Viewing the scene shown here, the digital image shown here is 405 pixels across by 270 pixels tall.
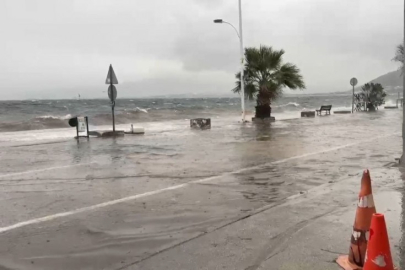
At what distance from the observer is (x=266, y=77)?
2700cm

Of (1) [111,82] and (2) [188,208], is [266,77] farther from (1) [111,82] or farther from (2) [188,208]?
(2) [188,208]

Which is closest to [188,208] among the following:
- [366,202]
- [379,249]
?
[366,202]

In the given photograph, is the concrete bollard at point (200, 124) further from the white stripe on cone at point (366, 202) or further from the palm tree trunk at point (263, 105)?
the white stripe on cone at point (366, 202)

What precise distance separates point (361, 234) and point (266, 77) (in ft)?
77.7

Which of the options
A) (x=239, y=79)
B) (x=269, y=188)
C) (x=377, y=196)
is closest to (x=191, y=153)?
(x=269, y=188)

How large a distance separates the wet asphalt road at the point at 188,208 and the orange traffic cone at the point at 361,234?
0.16 m

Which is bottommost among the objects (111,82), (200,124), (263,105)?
(200,124)

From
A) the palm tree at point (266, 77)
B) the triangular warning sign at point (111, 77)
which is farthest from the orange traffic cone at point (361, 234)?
the palm tree at point (266, 77)

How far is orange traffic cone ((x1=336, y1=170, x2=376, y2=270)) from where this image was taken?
382 centimetres

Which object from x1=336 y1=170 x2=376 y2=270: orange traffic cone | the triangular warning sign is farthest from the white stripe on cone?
the triangular warning sign

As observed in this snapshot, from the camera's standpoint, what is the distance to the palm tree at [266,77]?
1053 inches

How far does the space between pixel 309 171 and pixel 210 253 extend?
16.4ft

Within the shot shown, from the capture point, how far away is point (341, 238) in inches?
179

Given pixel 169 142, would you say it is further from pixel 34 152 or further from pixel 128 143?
pixel 34 152
